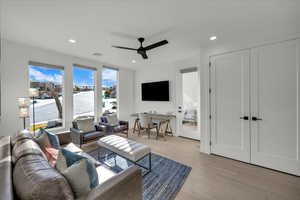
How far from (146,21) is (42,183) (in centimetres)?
235

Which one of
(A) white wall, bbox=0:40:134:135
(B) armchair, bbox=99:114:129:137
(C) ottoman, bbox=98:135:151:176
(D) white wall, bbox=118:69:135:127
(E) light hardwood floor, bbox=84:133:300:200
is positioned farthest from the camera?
(D) white wall, bbox=118:69:135:127

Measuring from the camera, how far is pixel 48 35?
2.62 meters

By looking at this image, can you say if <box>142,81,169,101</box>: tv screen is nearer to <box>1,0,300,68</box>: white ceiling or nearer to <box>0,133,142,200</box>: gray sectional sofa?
<box>1,0,300,68</box>: white ceiling

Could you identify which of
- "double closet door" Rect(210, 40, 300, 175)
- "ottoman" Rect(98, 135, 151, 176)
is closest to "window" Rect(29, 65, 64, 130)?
"ottoman" Rect(98, 135, 151, 176)

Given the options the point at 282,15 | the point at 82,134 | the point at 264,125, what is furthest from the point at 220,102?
the point at 82,134

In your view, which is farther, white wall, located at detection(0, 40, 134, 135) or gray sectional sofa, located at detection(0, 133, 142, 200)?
white wall, located at detection(0, 40, 134, 135)

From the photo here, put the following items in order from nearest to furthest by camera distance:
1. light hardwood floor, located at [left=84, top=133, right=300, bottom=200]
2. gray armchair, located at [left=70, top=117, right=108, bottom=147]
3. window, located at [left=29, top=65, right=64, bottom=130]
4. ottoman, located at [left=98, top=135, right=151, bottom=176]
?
light hardwood floor, located at [left=84, top=133, right=300, bottom=200] → ottoman, located at [left=98, top=135, right=151, bottom=176] → gray armchair, located at [left=70, top=117, right=108, bottom=147] → window, located at [left=29, top=65, right=64, bottom=130]

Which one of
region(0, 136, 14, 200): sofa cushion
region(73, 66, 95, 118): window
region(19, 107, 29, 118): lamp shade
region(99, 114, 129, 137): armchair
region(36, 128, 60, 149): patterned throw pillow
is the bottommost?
region(99, 114, 129, 137): armchair

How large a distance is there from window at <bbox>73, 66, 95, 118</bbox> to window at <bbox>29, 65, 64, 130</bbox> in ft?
1.26

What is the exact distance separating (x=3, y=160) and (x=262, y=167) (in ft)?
12.5

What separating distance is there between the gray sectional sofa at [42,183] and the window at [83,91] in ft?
9.22

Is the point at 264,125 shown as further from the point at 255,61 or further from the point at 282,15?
the point at 282,15

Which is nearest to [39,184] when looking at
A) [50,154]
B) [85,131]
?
[50,154]

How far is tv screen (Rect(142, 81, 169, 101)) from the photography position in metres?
4.82
